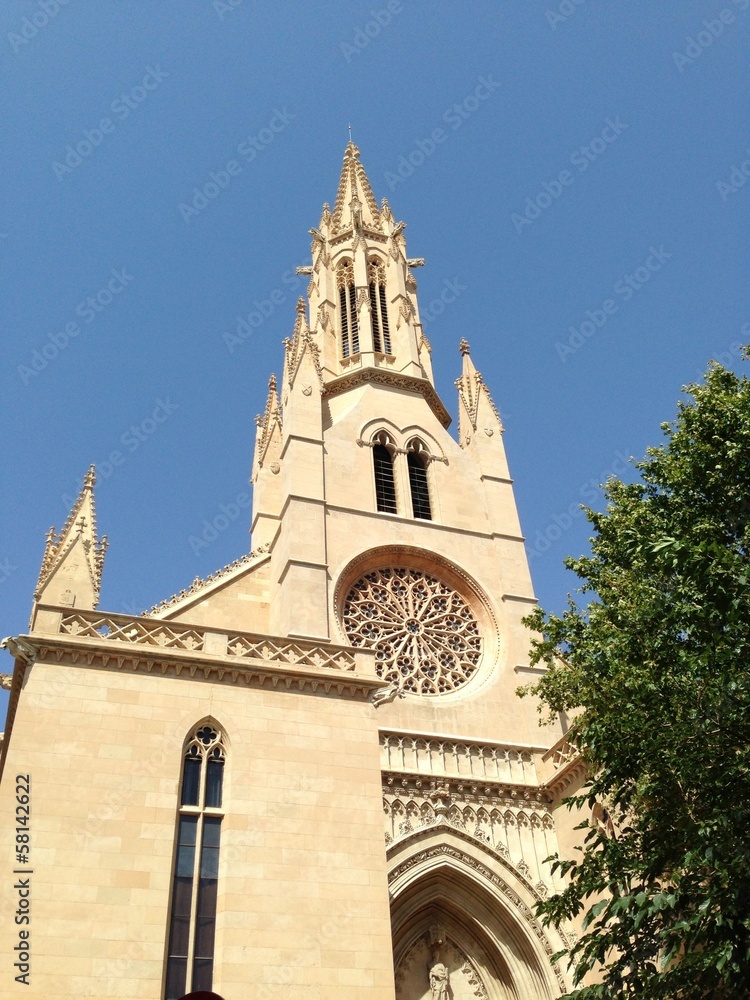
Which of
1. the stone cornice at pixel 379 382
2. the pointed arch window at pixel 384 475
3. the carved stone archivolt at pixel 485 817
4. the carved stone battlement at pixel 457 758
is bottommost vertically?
the carved stone archivolt at pixel 485 817

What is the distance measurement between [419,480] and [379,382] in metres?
4.32

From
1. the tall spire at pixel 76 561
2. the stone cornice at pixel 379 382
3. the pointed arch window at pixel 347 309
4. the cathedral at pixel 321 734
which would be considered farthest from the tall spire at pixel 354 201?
the tall spire at pixel 76 561

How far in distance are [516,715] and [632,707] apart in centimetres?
1067

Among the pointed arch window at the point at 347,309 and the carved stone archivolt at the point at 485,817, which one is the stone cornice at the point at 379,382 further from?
the carved stone archivolt at the point at 485,817

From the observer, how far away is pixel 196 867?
10961 millimetres

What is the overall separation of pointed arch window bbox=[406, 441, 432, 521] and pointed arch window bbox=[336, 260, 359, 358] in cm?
547

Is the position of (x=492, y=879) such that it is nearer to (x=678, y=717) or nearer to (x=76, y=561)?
(x=678, y=717)

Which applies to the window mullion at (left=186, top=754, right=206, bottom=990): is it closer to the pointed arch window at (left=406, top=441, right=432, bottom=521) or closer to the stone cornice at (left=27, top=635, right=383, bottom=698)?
the stone cornice at (left=27, top=635, right=383, bottom=698)

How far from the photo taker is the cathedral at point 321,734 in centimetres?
1045

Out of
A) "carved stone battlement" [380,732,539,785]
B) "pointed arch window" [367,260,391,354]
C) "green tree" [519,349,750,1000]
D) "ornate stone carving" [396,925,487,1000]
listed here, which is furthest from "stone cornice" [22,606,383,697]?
"pointed arch window" [367,260,391,354]

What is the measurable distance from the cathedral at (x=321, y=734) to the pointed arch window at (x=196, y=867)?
0.03m

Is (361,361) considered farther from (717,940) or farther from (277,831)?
(717,940)

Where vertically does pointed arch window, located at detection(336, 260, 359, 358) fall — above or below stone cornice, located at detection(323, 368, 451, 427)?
above

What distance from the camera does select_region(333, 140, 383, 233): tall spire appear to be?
36938 millimetres
